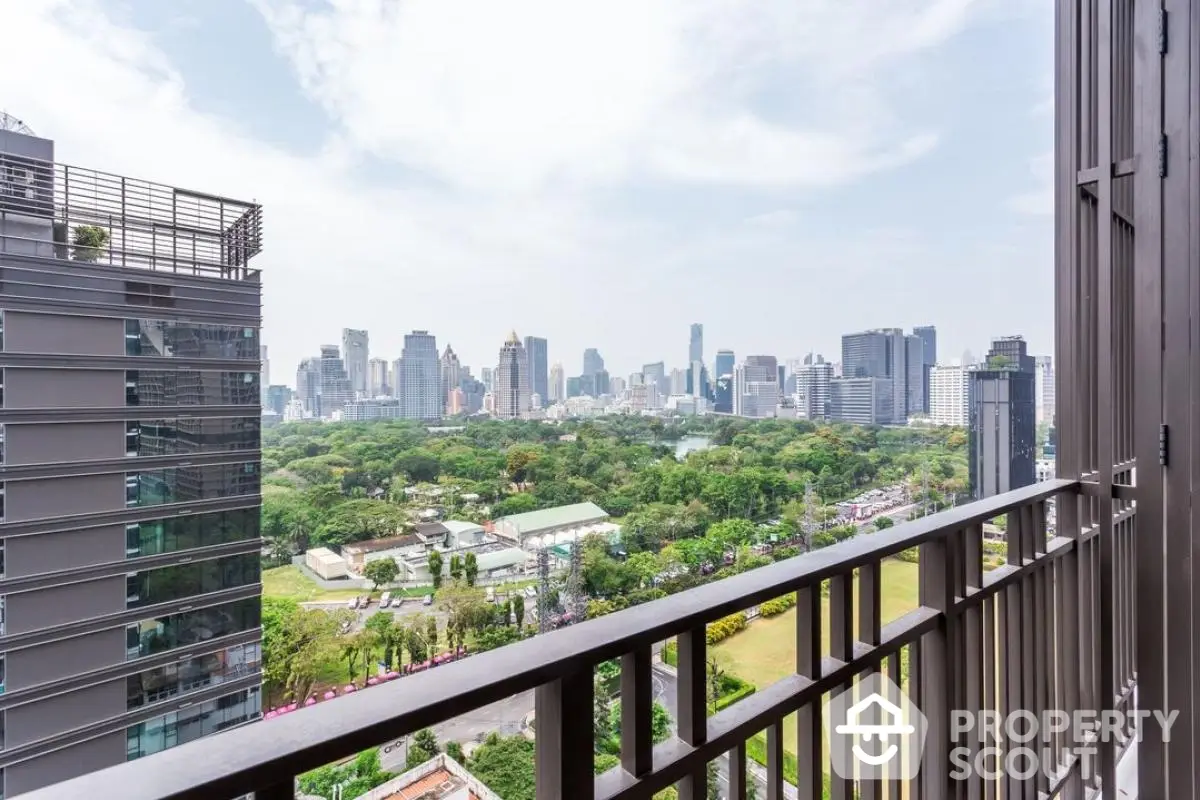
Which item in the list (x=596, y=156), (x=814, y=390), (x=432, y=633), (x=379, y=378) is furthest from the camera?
(x=596, y=156)

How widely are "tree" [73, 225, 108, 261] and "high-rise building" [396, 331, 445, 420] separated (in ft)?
4.86

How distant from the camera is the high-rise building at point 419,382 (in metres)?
3.00

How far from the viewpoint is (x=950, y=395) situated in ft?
12.1

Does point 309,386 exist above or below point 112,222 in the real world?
below

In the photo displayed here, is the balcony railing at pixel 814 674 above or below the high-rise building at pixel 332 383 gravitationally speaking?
below

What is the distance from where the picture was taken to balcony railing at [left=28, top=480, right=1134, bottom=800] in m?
0.41

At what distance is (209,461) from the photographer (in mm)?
1579

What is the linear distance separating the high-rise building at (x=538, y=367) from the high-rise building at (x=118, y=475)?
2.70 m

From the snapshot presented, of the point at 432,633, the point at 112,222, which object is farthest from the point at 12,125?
the point at 432,633

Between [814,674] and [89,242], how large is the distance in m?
1.93

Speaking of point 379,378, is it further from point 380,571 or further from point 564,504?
point 564,504

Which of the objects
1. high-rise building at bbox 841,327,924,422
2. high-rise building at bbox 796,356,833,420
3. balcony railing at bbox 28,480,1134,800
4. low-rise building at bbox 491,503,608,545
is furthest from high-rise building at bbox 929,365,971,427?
low-rise building at bbox 491,503,608,545

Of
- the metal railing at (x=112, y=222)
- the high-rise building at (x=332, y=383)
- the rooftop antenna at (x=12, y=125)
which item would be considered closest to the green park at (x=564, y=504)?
the high-rise building at (x=332, y=383)

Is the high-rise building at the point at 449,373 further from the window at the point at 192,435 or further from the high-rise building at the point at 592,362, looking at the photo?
the high-rise building at the point at 592,362
